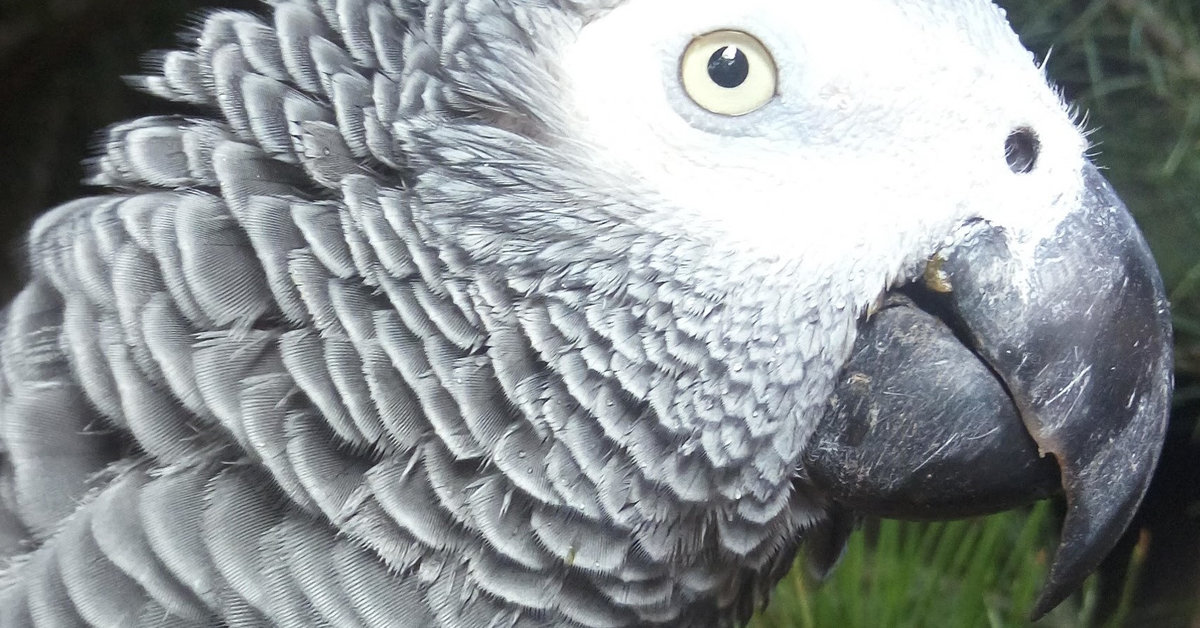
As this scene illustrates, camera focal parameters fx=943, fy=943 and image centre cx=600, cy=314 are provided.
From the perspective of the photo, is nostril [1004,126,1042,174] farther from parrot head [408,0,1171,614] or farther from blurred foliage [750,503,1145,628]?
blurred foliage [750,503,1145,628]

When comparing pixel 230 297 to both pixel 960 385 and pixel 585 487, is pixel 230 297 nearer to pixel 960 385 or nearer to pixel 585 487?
pixel 585 487

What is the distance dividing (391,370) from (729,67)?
352mm

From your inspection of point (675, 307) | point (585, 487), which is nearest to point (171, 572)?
point (585, 487)

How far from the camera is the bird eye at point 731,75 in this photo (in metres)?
0.74

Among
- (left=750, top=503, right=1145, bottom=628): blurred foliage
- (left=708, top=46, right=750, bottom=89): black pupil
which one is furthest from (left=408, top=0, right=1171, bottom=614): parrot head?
(left=750, top=503, right=1145, bottom=628): blurred foliage

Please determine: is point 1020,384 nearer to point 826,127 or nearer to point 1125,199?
point 826,127

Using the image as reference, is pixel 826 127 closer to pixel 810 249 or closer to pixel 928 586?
pixel 810 249

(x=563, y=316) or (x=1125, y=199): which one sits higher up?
(x=1125, y=199)

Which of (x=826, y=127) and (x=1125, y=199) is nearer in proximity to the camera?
(x=826, y=127)

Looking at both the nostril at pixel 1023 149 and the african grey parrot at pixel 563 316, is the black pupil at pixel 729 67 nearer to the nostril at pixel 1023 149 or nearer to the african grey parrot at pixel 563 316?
the african grey parrot at pixel 563 316

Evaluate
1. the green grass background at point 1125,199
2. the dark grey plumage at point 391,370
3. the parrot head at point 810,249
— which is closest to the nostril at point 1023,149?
the parrot head at point 810,249

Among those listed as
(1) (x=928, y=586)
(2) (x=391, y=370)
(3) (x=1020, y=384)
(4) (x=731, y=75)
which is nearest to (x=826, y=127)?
(4) (x=731, y=75)


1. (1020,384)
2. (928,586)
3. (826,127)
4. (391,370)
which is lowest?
(928,586)

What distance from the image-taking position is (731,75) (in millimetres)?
743
